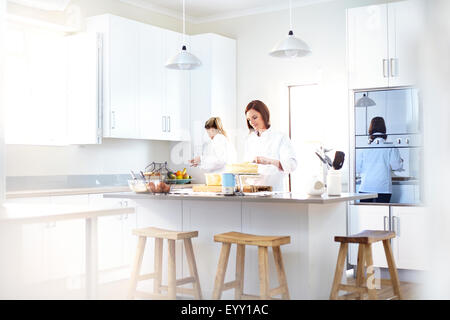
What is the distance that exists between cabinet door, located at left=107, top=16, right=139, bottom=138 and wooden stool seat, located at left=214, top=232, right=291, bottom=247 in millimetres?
1915

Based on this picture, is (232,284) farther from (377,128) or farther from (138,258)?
(377,128)

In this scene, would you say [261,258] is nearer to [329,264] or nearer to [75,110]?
[329,264]

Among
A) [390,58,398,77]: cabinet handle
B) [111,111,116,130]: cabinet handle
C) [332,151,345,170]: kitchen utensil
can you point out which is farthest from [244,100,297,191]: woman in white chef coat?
[111,111,116,130]: cabinet handle

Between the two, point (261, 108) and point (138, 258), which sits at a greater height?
point (261, 108)

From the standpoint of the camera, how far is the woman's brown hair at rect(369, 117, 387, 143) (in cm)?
430

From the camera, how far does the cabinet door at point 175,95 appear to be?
16.8ft

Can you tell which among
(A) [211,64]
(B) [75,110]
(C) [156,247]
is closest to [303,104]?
(A) [211,64]

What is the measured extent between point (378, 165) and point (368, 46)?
37.9 inches

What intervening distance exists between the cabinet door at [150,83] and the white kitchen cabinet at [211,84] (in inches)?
15.1

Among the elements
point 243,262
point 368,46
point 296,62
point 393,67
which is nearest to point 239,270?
point 243,262

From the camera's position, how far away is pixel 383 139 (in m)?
4.30

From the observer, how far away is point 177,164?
5.42 metres

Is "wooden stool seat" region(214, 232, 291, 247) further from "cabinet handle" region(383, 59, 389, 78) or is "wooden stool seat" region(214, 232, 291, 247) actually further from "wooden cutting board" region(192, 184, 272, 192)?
"cabinet handle" region(383, 59, 389, 78)

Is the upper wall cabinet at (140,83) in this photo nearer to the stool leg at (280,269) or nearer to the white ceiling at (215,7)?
the white ceiling at (215,7)
